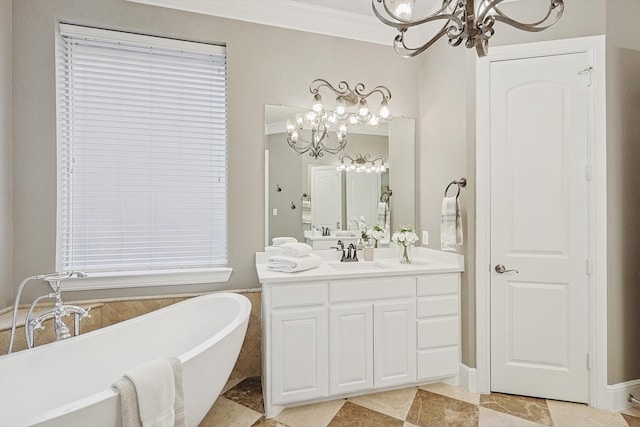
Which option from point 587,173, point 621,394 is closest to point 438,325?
point 621,394

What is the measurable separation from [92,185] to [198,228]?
2.52ft

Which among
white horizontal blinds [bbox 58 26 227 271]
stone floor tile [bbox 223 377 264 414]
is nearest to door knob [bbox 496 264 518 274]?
stone floor tile [bbox 223 377 264 414]

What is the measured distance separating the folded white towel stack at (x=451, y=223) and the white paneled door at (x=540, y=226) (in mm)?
233

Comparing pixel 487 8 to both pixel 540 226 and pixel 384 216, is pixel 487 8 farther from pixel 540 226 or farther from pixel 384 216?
pixel 384 216

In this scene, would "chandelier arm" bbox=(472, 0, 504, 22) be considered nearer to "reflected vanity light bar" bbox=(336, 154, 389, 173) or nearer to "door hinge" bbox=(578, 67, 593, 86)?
"door hinge" bbox=(578, 67, 593, 86)

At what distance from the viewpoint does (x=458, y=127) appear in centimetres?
257

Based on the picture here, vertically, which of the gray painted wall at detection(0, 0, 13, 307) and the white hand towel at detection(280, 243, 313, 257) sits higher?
the gray painted wall at detection(0, 0, 13, 307)

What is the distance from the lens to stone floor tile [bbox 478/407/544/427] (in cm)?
203

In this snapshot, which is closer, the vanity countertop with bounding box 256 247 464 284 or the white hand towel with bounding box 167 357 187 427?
the white hand towel with bounding box 167 357 187 427

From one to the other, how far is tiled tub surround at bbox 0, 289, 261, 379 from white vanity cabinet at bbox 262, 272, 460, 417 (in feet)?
1.16

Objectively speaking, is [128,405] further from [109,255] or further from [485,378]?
[485,378]

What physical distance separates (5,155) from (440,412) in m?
3.23

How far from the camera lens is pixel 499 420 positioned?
2.08 m

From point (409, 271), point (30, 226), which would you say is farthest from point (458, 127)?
point (30, 226)
